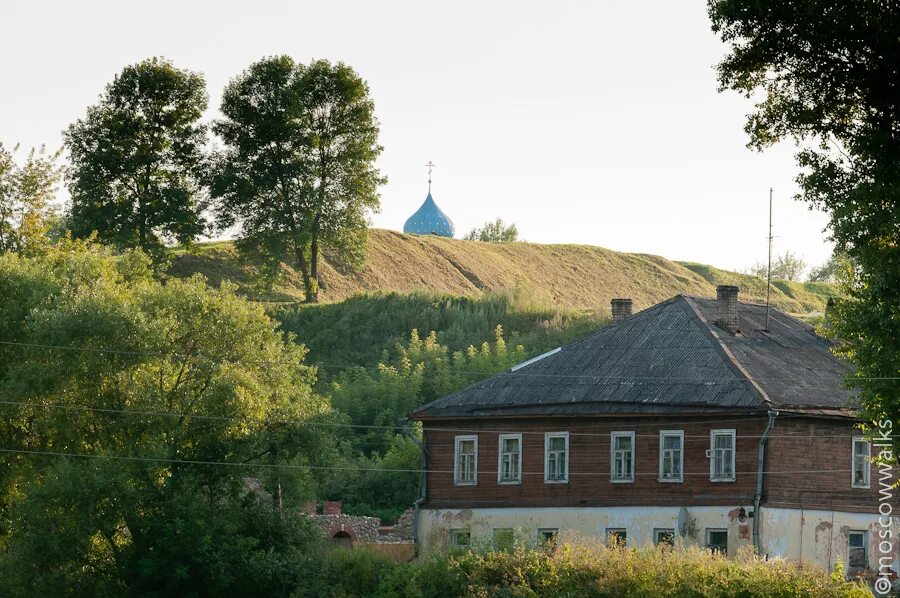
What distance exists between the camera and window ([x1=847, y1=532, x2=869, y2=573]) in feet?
132

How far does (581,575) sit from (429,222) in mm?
84057

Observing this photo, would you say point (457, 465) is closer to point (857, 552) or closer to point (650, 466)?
point (650, 466)

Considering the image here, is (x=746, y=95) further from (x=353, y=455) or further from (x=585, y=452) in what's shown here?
(x=353, y=455)

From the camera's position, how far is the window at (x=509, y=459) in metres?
44.3

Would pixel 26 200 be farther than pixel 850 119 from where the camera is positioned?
Yes

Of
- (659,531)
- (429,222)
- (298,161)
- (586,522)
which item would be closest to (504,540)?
(586,522)

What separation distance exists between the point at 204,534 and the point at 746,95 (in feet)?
58.7

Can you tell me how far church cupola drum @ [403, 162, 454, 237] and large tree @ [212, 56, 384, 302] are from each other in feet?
114

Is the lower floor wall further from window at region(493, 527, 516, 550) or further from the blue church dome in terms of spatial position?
the blue church dome

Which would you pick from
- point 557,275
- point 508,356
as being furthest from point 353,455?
point 557,275

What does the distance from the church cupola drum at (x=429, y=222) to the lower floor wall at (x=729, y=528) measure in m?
74.2

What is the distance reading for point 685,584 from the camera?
3303cm

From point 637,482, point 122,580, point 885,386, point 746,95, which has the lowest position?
point 122,580

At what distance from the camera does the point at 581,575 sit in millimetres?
34719
